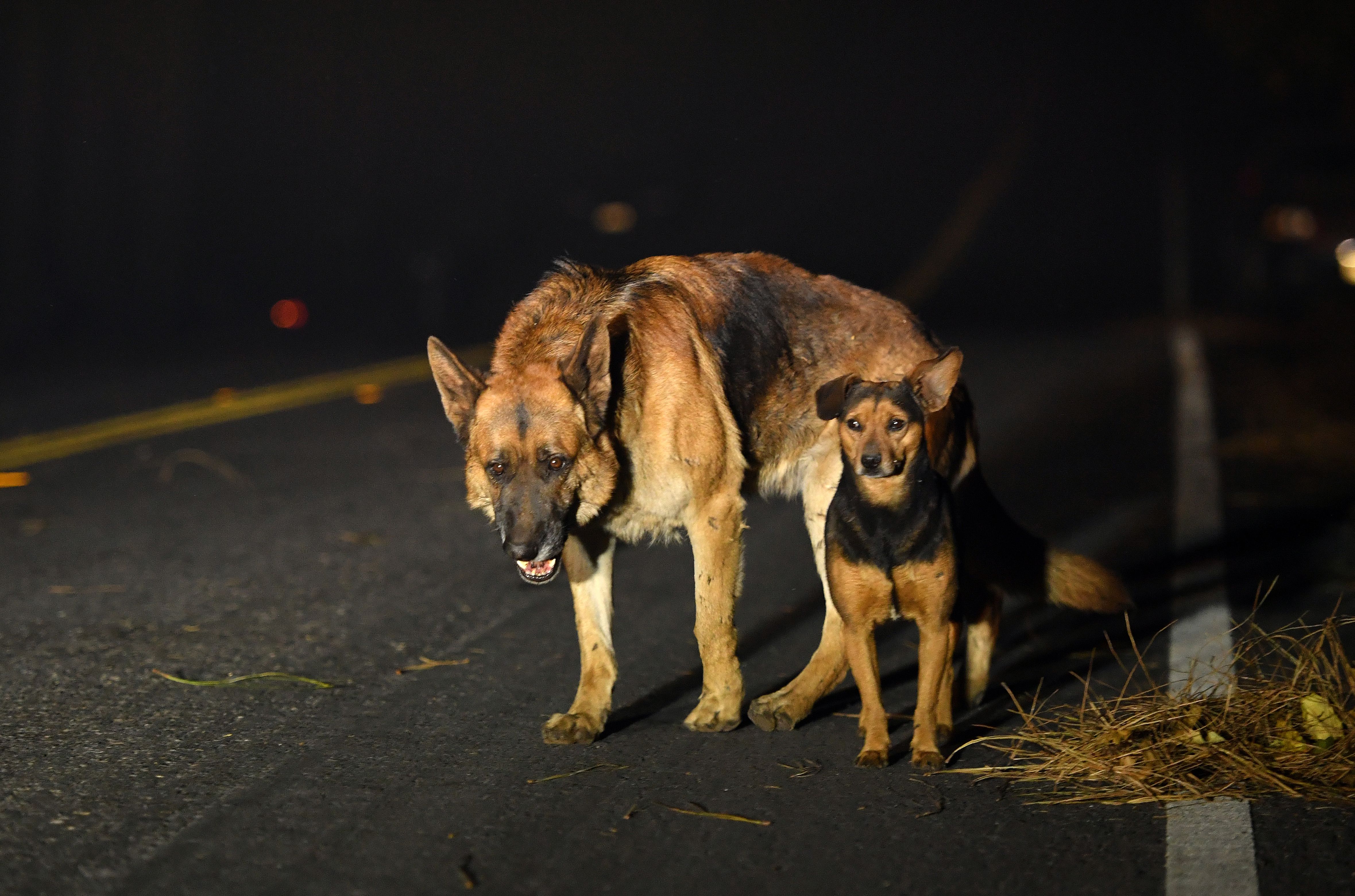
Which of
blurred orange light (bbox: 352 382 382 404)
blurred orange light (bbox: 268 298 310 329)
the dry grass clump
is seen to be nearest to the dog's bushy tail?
the dry grass clump

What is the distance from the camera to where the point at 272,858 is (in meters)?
4.08

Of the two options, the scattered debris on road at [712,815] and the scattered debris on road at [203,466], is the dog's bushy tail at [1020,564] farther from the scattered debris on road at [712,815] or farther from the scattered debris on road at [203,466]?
the scattered debris on road at [203,466]

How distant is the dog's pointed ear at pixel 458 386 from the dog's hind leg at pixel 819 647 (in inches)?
51.7

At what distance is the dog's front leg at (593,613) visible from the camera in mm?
A: 5289

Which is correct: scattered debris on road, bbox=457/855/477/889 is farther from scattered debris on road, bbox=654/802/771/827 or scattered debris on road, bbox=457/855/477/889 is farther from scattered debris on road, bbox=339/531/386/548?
scattered debris on road, bbox=339/531/386/548

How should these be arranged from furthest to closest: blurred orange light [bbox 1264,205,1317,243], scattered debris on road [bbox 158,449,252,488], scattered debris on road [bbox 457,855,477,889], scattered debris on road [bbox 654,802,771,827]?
blurred orange light [bbox 1264,205,1317,243] → scattered debris on road [bbox 158,449,252,488] → scattered debris on road [bbox 654,802,771,827] → scattered debris on road [bbox 457,855,477,889]

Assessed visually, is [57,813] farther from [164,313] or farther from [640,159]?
[640,159]

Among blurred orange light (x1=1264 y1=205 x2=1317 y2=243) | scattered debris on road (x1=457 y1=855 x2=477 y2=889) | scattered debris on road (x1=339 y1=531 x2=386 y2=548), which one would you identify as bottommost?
blurred orange light (x1=1264 y1=205 x2=1317 y2=243)

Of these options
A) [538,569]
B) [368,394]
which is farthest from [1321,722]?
[368,394]

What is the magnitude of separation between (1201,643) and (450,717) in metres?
3.13

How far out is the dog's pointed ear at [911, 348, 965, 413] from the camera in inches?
192

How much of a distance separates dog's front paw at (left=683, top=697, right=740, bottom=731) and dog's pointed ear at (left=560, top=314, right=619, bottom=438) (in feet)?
3.65

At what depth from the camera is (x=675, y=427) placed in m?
5.07

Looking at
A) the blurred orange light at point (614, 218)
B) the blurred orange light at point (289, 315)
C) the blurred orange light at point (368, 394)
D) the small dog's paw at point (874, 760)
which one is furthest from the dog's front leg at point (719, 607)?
the blurred orange light at point (614, 218)
